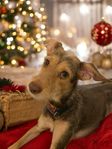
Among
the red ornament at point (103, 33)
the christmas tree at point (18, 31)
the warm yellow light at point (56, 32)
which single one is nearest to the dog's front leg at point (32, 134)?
the red ornament at point (103, 33)

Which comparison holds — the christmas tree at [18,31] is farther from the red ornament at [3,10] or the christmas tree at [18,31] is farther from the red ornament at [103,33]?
the red ornament at [103,33]

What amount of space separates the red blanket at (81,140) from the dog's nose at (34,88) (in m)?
0.31

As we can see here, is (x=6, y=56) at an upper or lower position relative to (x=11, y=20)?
lower

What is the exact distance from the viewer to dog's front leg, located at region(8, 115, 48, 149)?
1522mm

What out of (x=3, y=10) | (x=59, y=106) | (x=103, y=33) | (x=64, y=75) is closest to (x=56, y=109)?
(x=59, y=106)

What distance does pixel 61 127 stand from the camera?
1455 mm

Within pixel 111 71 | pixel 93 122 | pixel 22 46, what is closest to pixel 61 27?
pixel 22 46

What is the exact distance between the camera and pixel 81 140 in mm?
1586

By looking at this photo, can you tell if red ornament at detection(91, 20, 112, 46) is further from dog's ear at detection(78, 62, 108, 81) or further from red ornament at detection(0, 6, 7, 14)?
dog's ear at detection(78, 62, 108, 81)

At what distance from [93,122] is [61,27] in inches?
177

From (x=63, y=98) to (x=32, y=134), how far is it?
0.87 ft

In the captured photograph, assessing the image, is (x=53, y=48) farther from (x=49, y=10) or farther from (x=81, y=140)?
(x=49, y=10)

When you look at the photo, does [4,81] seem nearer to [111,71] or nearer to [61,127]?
[61,127]

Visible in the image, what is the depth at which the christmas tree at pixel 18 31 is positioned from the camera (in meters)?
4.20
